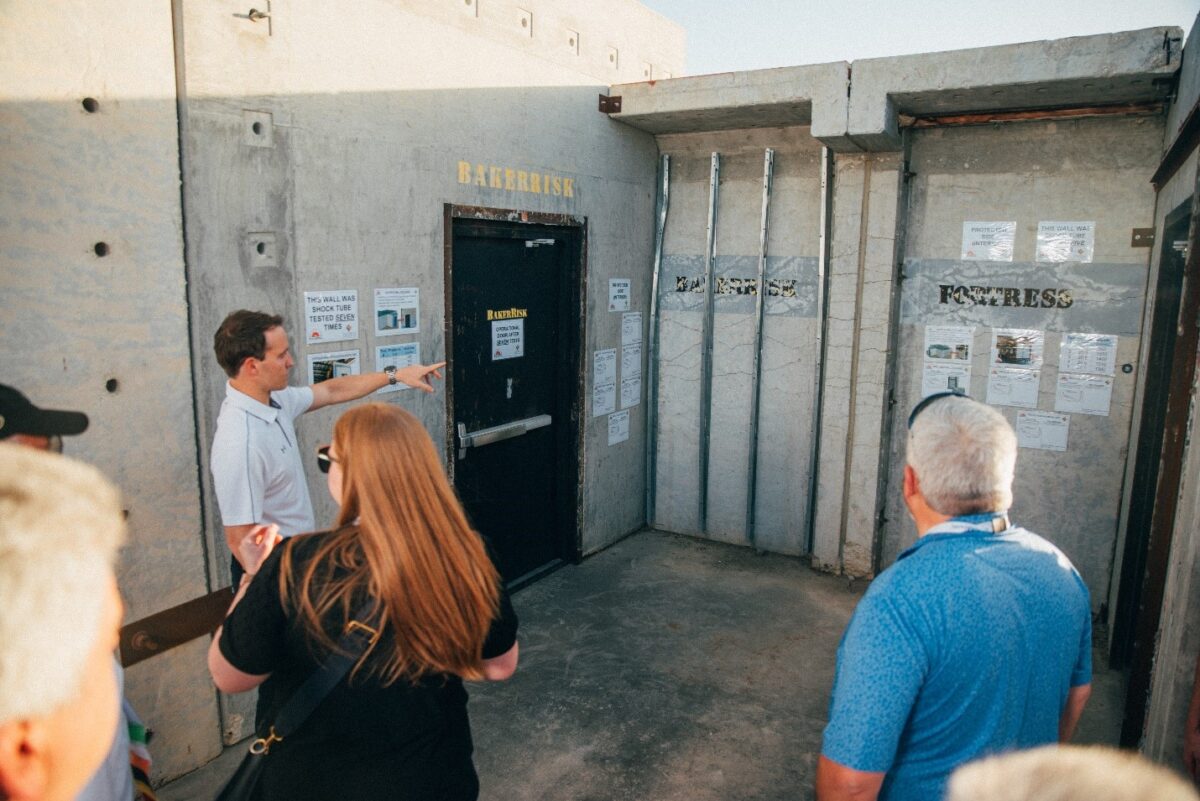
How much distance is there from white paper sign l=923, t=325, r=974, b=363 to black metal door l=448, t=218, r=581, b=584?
7.32 feet

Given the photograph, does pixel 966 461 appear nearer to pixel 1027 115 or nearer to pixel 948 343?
pixel 948 343

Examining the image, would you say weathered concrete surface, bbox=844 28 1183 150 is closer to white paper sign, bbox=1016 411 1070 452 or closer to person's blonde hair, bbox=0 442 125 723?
white paper sign, bbox=1016 411 1070 452

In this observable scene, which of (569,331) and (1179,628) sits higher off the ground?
(569,331)

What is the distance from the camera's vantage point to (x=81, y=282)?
2.76 m

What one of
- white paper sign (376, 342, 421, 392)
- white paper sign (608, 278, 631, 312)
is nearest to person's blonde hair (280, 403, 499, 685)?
white paper sign (376, 342, 421, 392)

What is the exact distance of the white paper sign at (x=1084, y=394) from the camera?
4715mm

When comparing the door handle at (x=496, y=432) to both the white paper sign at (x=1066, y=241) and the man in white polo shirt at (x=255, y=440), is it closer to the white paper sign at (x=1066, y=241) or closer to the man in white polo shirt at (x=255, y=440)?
the man in white polo shirt at (x=255, y=440)

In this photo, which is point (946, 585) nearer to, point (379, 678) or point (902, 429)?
point (379, 678)

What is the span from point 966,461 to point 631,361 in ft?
14.2

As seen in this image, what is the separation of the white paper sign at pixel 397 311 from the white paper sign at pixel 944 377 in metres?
3.15

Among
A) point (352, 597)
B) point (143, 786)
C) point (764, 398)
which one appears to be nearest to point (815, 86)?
point (764, 398)

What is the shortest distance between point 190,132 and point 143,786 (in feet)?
7.29

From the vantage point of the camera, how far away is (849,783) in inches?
62.6

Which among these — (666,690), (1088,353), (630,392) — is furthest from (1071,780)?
(630,392)
